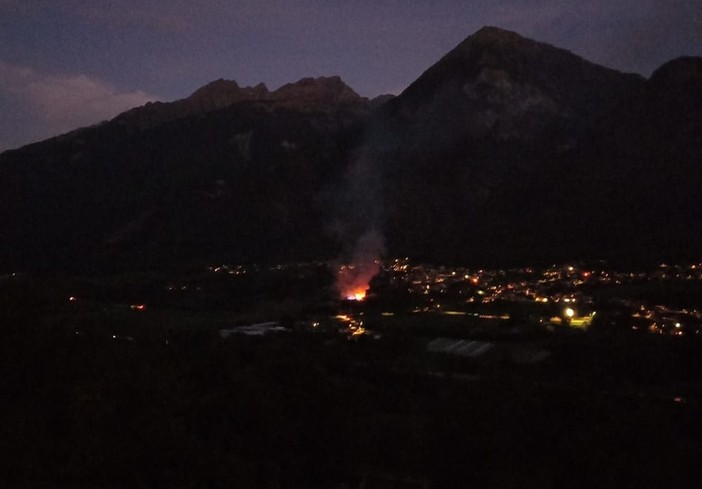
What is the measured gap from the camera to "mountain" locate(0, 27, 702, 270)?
54.2 meters

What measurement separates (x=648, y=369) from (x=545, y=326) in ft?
26.9

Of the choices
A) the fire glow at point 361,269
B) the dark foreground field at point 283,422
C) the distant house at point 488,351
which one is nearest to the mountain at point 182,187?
the fire glow at point 361,269

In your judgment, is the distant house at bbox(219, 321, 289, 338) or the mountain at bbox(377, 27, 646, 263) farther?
the mountain at bbox(377, 27, 646, 263)

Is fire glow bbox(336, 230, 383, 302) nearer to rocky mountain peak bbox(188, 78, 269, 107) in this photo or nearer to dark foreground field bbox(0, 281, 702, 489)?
dark foreground field bbox(0, 281, 702, 489)

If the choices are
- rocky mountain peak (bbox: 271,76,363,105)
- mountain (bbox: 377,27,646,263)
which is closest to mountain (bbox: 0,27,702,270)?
mountain (bbox: 377,27,646,263)

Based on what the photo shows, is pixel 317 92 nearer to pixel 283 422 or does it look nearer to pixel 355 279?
pixel 355 279

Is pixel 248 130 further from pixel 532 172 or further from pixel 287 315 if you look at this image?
pixel 287 315

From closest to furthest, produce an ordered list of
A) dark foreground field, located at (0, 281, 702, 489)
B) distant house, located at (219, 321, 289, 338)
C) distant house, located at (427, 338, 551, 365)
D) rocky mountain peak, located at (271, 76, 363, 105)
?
dark foreground field, located at (0, 281, 702, 489) → distant house, located at (427, 338, 551, 365) → distant house, located at (219, 321, 289, 338) → rocky mountain peak, located at (271, 76, 363, 105)

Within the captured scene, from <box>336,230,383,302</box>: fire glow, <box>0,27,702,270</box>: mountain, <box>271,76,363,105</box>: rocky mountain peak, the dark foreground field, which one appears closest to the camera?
the dark foreground field

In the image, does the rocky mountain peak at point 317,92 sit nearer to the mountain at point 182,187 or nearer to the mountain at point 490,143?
the mountain at point 182,187

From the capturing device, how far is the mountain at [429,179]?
54.2 meters

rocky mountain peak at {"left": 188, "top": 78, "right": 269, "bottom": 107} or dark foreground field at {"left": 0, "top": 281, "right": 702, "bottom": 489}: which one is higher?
rocky mountain peak at {"left": 188, "top": 78, "right": 269, "bottom": 107}

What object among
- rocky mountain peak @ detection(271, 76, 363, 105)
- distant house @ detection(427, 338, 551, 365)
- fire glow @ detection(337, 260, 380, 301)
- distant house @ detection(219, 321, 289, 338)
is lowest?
fire glow @ detection(337, 260, 380, 301)

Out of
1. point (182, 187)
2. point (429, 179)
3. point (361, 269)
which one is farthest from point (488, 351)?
point (182, 187)
